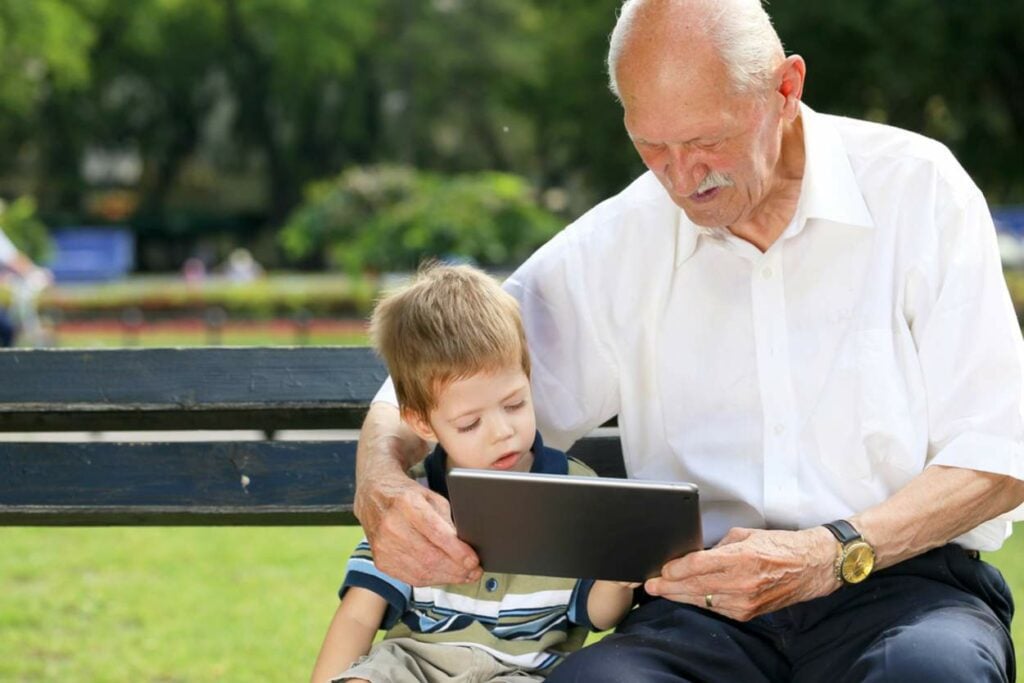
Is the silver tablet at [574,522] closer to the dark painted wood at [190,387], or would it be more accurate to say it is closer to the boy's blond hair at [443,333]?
the boy's blond hair at [443,333]

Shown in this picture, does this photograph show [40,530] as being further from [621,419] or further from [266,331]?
[266,331]

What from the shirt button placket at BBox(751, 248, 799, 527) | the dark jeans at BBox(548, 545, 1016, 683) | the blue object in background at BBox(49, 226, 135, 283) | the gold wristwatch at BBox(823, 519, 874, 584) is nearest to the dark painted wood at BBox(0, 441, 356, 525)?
the dark jeans at BBox(548, 545, 1016, 683)

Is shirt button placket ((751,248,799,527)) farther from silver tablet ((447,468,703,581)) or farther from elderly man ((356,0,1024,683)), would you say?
silver tablet ((447,468,703,581))

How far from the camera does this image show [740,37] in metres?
2.88

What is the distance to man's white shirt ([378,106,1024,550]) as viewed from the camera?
9.55 ft

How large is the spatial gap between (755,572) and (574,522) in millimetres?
331

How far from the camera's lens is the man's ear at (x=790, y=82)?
2.98m

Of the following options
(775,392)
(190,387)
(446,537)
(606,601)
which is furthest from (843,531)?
(190,387)

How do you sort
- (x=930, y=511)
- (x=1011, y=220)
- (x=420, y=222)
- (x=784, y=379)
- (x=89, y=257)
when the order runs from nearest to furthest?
(x=930, y=511)
(x=784, y=379)
(x=420, y=222)
(x=89, y=257)
(x=1011, y=220)

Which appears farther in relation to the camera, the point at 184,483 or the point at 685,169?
the point at 184,483

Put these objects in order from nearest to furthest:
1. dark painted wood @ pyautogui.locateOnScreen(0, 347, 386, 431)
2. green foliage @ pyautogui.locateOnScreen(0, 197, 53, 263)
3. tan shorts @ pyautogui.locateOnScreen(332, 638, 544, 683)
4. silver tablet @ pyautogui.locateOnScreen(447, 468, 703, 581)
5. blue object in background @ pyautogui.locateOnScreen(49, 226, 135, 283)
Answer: silver tablet @ pyautogui.locateOnScreen(447, 468, 703, 581) < tan shorts @ pyautogui.locateOnScreen(332, 638, 544, 683) < dark painted wood @ pyautogui.locateOnScreen(0, 347, 386, 431) < green foliage @ pyautogui.locateOnScreen(0, 197, 53, 263) < blue object in background @ pyautogui.locateOnScreen(49, 226, 135, 283)

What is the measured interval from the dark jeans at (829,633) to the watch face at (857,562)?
116 mm

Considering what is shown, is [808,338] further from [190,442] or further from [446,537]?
[190,442]

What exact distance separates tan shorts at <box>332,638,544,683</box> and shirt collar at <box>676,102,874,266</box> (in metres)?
0.93
